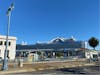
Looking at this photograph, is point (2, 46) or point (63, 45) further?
point (63, 45)

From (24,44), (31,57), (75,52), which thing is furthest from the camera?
(24,44)

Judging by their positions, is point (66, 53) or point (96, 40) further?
point (66, 53)

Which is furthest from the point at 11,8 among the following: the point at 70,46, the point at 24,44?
the point at 24,44

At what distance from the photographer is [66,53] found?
154 meters

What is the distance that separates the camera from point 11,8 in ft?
95.3

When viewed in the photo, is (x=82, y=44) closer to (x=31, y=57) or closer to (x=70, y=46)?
(x=70, y=46)

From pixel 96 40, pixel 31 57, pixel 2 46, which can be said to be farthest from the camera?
pixel 96 40

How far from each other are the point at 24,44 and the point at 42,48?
19.1m

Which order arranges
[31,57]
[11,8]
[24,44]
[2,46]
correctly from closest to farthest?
1. [11,8]
2. [31,57]
3. [2,46]
4. [24,44]

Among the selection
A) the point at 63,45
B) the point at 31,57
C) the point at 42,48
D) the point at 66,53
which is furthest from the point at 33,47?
the point at 31,57

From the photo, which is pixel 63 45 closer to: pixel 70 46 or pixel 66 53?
pixel 70 46

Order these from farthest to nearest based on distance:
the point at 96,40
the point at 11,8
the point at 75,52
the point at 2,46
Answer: the point at 75,52
the point at 96,40
the point at 2,46
the point at 11,8

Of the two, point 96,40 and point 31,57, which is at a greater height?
point 96,40

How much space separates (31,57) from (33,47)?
4753 inches
